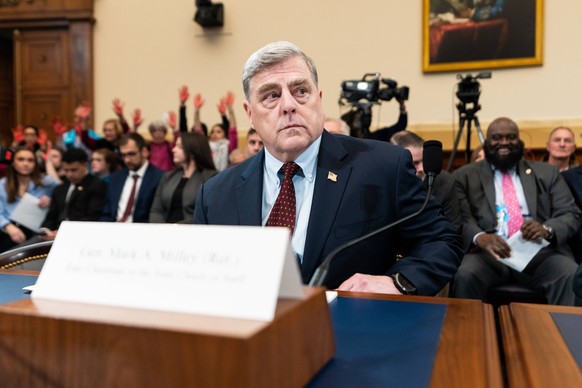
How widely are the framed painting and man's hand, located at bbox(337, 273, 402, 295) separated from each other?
20.1 ft

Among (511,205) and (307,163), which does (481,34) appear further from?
(307,163)

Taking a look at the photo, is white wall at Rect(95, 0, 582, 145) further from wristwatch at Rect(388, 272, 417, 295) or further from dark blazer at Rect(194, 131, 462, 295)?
wristwatch at Rect(388, 272, 417, 295)

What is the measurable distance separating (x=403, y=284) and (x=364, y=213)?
267mm

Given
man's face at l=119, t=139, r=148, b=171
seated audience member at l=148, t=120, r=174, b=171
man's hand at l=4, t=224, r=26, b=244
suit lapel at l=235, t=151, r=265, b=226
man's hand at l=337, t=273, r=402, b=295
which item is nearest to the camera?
man's hand at l=337, t=273, r=402, b=295

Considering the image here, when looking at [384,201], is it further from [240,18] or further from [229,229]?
[240,18]

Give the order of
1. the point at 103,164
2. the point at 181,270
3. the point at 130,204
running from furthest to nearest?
1. the point at 103,164
2. the point at 130,204
3. the point at 181,270

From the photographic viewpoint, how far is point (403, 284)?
1.39m

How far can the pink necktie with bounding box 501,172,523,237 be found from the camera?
3.57m

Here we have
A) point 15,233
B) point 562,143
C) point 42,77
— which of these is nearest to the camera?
point 15,233

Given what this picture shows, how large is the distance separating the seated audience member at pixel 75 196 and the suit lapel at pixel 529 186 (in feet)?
11.2

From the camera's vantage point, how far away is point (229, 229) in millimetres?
708

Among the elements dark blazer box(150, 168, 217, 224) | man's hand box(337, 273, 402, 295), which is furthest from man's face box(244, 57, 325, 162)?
dark blazer box(150, 168, 217, 224)

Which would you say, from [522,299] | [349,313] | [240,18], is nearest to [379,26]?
[240,18]

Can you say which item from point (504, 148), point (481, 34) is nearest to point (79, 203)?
point (504, 148)
